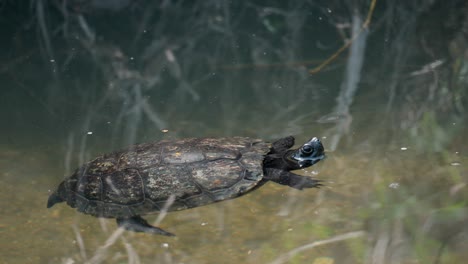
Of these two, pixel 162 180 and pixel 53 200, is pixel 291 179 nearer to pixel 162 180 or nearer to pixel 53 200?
pixel 162 180

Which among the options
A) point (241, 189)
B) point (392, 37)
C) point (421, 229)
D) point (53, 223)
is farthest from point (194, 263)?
point (392, 37)

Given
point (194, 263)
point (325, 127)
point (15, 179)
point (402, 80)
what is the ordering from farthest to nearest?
point (402, 80)
point (325, 127)
point (15, 179)
point (194, 263)

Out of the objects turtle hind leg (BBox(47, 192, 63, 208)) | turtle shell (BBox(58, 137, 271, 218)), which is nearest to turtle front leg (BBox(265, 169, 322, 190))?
turtle shell (BBox(58, 137, 271, 218))

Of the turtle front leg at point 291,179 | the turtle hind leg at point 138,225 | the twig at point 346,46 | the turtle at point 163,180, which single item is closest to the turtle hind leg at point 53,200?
the turtle at point 163,180

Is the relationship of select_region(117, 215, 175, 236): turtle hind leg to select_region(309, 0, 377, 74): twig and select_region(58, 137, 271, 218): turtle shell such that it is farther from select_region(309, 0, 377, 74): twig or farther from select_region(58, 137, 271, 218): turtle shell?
select_region(309, 0, 377, 74): twig

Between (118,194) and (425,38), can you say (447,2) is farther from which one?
(118,194)

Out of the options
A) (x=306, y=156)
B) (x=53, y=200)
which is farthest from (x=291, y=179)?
(x=53, y=200)

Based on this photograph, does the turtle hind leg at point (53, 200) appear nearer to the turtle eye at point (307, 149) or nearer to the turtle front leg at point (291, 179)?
the turtle front leg at point (291, 179)
